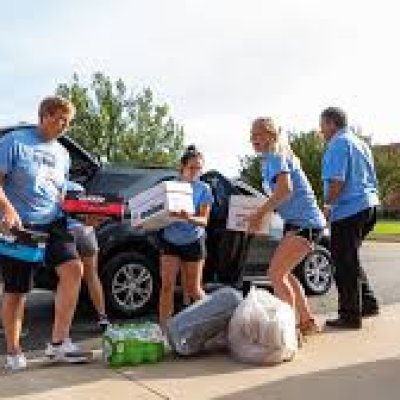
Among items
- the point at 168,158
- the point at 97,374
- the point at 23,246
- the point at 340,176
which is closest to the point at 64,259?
the point at 23,246

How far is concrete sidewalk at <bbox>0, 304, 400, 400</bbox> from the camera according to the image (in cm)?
584

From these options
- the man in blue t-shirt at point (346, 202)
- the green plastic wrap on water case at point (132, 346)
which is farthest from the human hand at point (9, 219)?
the man in blue t-shirt at point (346, 202)

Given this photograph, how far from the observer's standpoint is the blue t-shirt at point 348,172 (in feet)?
25.4

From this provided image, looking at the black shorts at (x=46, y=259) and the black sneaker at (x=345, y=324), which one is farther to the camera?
the black sneaker at (x=345, y=324)

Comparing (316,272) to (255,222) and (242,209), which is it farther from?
(255,222)

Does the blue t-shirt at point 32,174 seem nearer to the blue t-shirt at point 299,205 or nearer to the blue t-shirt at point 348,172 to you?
the blue t-shirt at point 299,205

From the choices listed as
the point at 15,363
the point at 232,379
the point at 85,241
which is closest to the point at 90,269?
the point at 85,241

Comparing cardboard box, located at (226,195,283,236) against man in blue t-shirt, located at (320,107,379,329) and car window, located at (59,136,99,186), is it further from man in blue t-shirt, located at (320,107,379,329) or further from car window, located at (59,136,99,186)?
car window, located at (59,136,99,186)

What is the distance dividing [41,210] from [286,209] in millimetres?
2032

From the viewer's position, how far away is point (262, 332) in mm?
6664

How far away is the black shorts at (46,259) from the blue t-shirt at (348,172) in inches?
89.3

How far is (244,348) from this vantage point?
6.71 meters

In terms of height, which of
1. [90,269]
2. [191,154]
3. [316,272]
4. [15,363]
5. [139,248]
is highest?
[191,154]

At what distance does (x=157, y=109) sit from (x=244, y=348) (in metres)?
33.2
